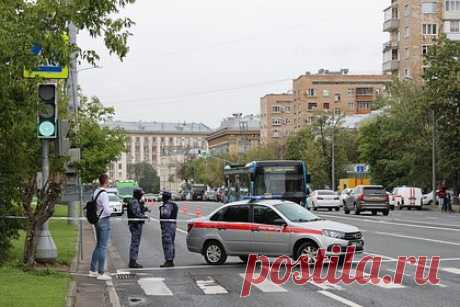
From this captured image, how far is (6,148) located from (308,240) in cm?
647

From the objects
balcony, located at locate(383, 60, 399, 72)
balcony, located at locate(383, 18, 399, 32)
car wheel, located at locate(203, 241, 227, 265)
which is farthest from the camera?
balcony, located at locate(383, 60, 399, 72)

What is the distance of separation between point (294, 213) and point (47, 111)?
6.04 metres

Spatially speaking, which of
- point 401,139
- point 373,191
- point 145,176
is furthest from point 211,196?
point 373,191

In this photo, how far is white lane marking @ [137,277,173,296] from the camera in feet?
49.7

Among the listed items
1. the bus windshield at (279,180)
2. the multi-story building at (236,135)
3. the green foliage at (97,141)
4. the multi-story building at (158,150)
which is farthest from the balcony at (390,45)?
the bus windshield at (279,180)

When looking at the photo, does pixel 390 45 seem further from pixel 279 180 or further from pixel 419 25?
pixel 279 180

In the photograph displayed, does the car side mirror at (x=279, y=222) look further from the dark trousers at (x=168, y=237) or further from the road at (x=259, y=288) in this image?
the dark trousers at (x=168, y=237)

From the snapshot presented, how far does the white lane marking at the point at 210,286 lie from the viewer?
15.1 metres

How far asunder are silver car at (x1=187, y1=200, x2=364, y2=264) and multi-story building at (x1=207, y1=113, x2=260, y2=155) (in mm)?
144739

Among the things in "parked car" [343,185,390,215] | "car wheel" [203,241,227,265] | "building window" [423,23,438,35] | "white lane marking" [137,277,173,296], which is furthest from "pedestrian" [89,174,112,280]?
"building window" [423,23,438,35]

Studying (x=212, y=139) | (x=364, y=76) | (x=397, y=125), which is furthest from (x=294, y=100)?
(x=397, y=125)

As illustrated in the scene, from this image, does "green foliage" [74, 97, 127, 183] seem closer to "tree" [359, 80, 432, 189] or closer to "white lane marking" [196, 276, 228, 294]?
"white lane marking" [196, 276, 228, 294]

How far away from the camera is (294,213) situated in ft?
64.5

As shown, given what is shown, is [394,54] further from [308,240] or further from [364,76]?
[308,240]
